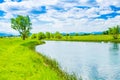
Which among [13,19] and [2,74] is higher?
[13,19]

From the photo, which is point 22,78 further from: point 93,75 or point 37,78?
point 93,75

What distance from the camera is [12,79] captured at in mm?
18938

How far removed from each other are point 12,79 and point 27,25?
121 metres

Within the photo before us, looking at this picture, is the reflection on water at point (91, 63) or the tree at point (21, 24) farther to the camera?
the tree at point (21, 24)

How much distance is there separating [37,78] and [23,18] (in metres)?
120

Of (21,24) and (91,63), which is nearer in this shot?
(91,63)

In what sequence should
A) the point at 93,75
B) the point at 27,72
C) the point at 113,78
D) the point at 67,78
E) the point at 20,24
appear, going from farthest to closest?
the point at 20,24, the point at 93,75, the point at 113,78, the point at 67,78, the point at 27,72

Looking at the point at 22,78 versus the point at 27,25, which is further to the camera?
the point at 27,25

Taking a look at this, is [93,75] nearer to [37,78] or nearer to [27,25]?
[37,78]

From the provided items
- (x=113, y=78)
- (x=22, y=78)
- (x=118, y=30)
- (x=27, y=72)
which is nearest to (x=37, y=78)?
(x=22, y=78)

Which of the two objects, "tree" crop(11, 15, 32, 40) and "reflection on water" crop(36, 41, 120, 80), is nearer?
"reflection on water" crop(36, 41, 120, 80)

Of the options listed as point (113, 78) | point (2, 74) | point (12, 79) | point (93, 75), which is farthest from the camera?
point (93, 75)

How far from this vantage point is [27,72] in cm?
2234

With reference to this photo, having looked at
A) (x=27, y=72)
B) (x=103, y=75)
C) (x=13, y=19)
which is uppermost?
(x=13, y=19)
